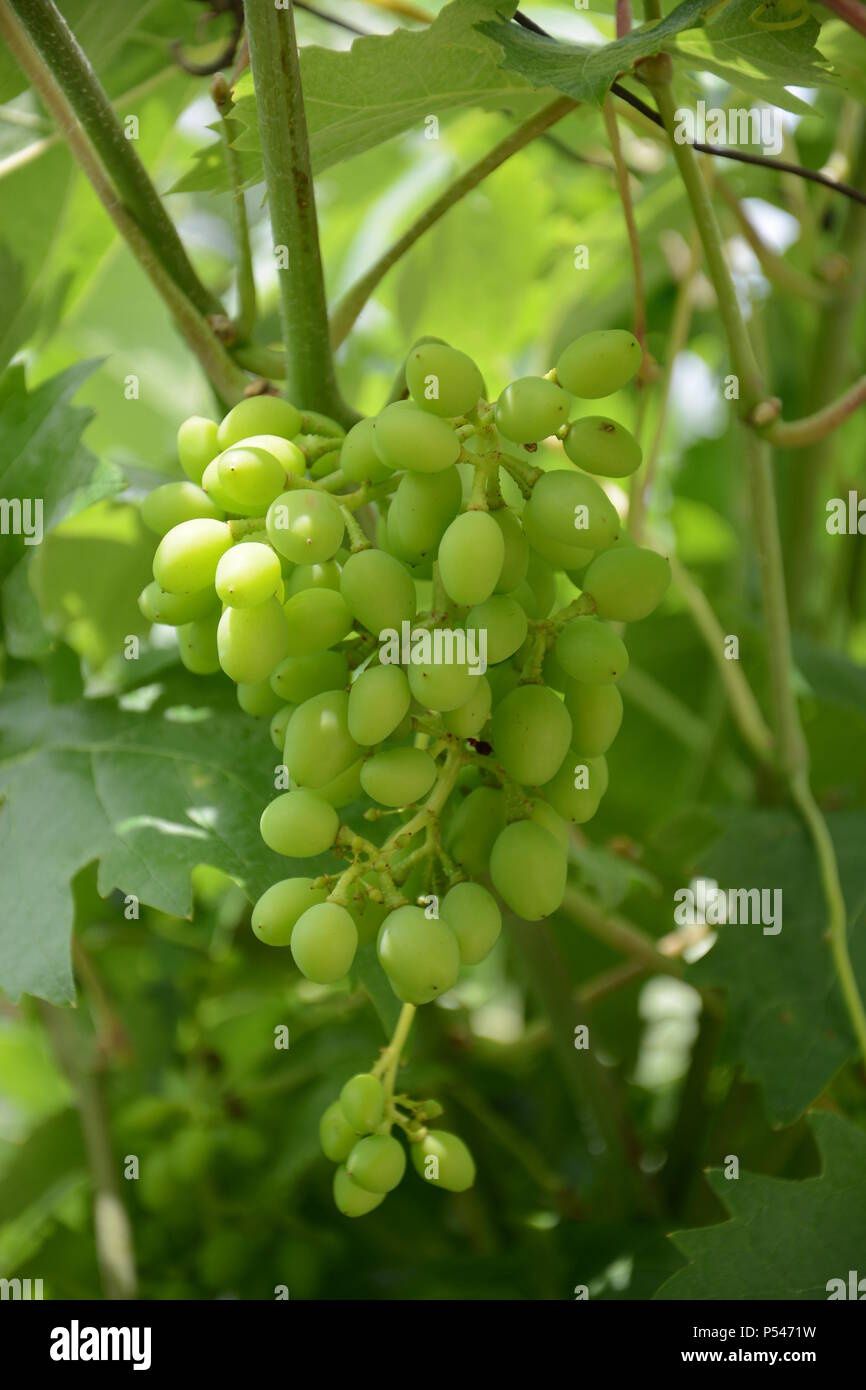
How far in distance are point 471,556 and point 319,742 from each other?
0.31 feet

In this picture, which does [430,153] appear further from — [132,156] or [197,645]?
[197,645]

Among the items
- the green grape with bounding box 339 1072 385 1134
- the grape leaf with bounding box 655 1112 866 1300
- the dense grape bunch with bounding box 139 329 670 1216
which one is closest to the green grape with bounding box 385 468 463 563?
the dense grape bunch with bounding box 139 329 670 1216

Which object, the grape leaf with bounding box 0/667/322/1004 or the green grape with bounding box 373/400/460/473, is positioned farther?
the grape leaf with bounding box 0/667/322/1004

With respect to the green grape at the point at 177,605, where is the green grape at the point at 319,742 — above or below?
below

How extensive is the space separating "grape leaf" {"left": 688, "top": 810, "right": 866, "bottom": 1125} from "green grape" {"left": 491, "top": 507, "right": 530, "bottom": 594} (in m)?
0.32

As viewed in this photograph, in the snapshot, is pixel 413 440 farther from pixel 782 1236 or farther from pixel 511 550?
pixel 782 1236

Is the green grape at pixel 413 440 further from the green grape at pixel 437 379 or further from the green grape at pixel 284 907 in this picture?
the green grape at pixel 284 907

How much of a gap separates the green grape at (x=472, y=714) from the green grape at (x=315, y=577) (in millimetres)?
73

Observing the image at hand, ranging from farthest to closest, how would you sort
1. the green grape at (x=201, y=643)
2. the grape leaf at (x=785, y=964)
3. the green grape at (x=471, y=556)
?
1. the grape leaf at (x=785, y=964)
2. the green grape at (x=201, y=643)
3. the green grape at (x=471, y=556)

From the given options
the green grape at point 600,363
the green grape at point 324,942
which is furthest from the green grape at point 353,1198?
the green grape at point 600,363

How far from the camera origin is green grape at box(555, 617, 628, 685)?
17.8 inches

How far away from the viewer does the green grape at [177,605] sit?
491 millimetres

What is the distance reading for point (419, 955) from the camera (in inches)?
16.7

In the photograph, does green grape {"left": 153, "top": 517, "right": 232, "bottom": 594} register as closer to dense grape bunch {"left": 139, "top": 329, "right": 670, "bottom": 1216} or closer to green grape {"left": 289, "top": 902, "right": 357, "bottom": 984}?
dense grape bunch {"left": 139, "top": 329, "right": 670, "bottom": 1216}
